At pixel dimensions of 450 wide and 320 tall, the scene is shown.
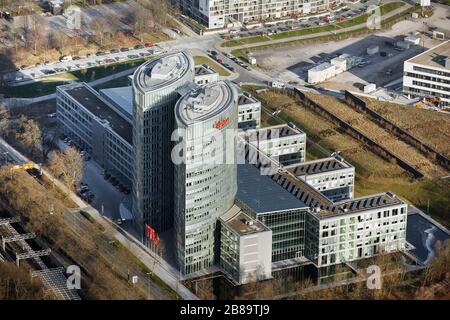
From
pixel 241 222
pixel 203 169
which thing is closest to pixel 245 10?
pixel 241 222

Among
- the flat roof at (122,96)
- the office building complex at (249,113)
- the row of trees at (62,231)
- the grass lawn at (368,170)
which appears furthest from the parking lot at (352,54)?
the row of trees at (62,231)

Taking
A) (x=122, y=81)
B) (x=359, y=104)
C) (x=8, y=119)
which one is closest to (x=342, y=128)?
(x=359, y=104)

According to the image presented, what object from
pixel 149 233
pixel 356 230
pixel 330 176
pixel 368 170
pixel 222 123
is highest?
pixel 222 123

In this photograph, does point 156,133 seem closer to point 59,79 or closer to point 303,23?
point 59,79

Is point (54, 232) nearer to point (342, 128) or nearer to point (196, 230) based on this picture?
point (196, 230)

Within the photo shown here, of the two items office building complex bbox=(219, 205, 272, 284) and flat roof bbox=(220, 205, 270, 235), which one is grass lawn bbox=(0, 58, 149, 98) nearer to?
flat roof bbox=(220, 205, 270, 235)

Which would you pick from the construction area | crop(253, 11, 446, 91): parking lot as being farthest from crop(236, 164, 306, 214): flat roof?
crop(253, 11, 446, 91): parking lot
